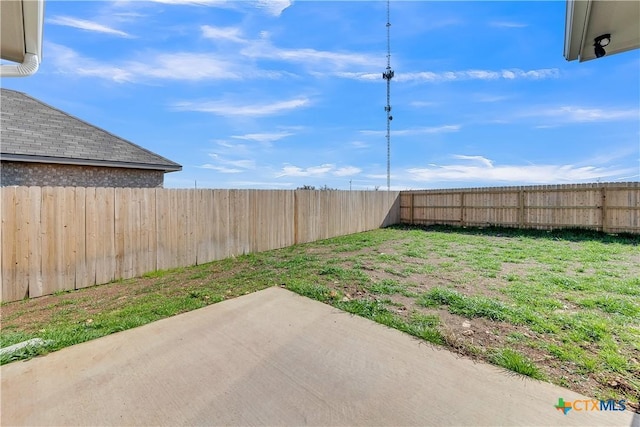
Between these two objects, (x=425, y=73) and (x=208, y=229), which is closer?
(x=208, y=229)

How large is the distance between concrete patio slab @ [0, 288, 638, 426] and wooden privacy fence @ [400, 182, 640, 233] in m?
10.3

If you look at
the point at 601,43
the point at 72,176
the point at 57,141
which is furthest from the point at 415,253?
the point at 57,141

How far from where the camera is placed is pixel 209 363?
221 centimetres

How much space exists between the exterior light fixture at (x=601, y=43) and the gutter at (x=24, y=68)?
16.0 feet

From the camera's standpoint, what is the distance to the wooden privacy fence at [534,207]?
8.57 metres

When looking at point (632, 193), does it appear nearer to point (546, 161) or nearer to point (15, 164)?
point (546, 161)

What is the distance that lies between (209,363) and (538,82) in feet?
30.6

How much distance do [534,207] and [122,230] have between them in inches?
488

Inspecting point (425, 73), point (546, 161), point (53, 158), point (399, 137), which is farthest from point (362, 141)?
point (53, 158)

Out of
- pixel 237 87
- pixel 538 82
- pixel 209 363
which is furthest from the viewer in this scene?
pixel 237 87

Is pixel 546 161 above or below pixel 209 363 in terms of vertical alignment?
above

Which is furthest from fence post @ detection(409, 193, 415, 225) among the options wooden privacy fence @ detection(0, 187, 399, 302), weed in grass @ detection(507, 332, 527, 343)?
weed in grass @ detection(507, 332, 527, 343)

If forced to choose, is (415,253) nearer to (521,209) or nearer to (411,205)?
(521,209)

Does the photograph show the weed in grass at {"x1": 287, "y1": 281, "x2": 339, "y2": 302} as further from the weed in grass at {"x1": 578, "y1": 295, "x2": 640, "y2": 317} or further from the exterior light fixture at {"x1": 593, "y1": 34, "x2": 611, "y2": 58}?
the exterior light fixture at {"x1": 593, "y1": 34, "x2": 611, "y2": 58}
